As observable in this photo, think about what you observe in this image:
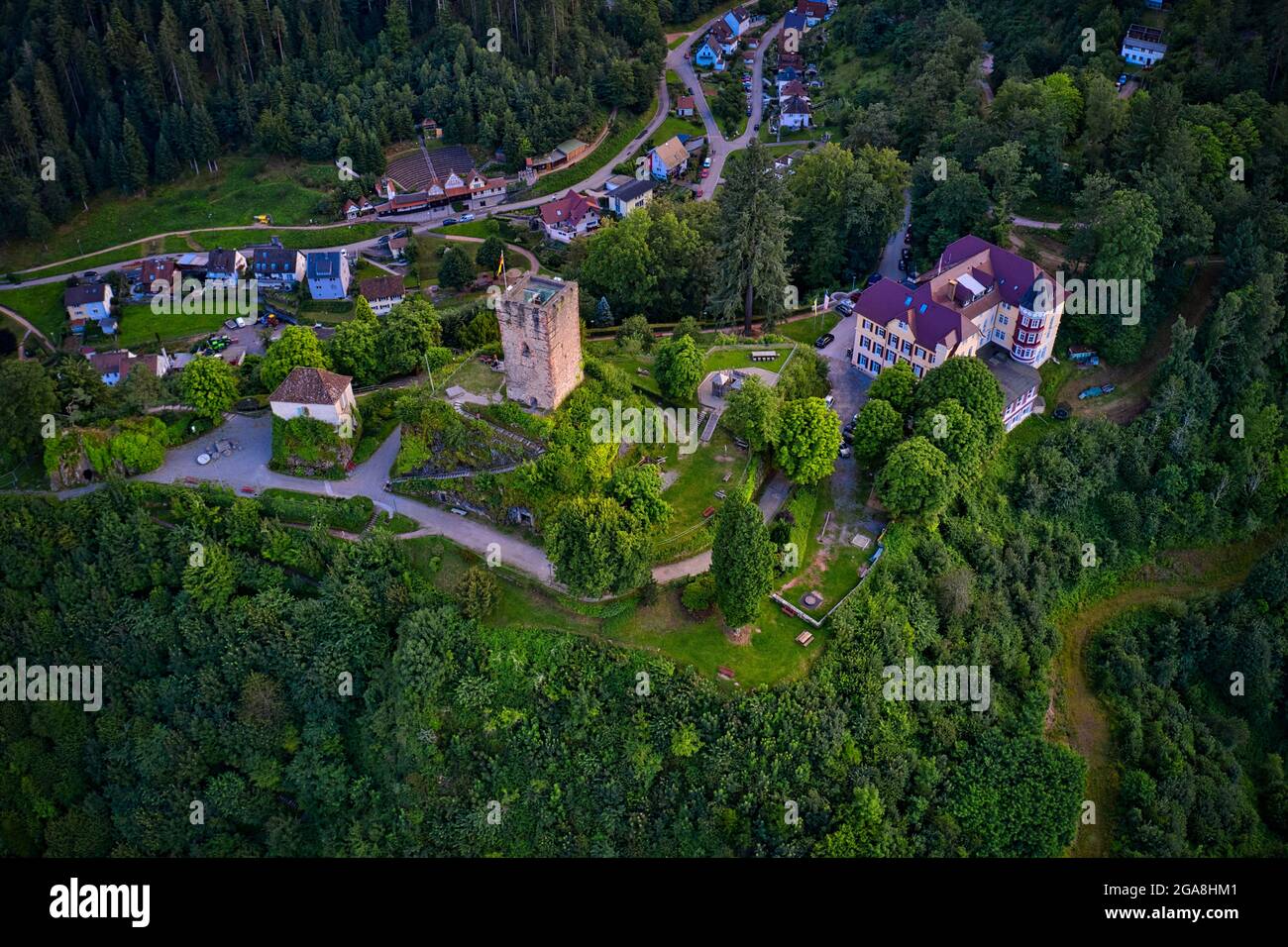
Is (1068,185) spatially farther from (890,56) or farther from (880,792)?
(880,792)

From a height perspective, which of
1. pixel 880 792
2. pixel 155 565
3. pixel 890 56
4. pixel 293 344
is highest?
pixel 890 56

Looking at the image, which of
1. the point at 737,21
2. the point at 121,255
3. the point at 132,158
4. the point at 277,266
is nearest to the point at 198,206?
the point at 132,158

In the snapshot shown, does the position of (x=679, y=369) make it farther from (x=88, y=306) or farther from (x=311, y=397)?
(x=88, y=306)

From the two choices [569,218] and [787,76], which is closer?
[569,218]

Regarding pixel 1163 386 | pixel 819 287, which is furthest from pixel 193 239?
pixel 1163 386

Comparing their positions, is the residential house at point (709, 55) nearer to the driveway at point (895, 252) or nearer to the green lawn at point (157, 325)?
the driveway at point (895, 252)

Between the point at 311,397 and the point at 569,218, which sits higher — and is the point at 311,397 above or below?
above

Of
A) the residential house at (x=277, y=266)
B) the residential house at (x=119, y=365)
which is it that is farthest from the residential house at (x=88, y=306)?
the residential house at (x=277, y=266)
